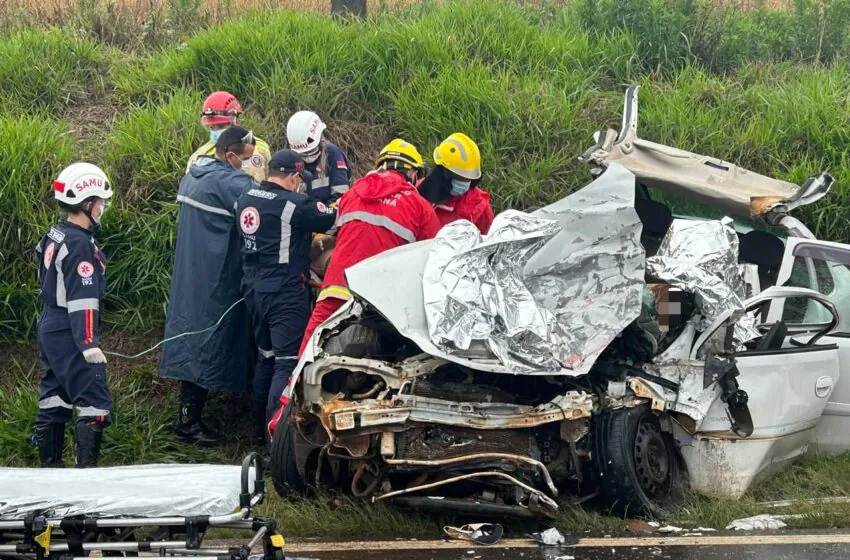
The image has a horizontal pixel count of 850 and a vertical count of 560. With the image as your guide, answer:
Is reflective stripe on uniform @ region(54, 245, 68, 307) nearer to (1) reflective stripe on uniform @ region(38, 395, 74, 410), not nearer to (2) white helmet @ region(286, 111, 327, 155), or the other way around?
(1) reflective stripe on uniform @ region(38, 395, 74, 410)

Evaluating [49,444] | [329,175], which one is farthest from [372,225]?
[49,444]

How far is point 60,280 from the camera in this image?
7355 mm

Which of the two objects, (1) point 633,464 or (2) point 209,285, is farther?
(2) point 209,285

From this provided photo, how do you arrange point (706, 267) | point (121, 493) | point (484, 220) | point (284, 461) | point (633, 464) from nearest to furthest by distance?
point (121, 493), point (633, 464), point (284, 461), point (706, 267), point (484, 220)

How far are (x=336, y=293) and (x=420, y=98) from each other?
3941 millimetres

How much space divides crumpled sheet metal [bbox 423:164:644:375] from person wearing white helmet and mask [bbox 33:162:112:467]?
6.85 ft

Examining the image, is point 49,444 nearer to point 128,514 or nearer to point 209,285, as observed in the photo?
point 209,285

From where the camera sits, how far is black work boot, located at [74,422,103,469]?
7.43 metres

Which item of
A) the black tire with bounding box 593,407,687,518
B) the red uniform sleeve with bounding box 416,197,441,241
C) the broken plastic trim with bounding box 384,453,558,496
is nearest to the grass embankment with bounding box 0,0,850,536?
the red uniform sleeve with bounding box 416,197,441,241

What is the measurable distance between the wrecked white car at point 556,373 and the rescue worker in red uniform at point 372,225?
824 mm

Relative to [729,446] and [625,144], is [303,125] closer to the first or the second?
[625,144]

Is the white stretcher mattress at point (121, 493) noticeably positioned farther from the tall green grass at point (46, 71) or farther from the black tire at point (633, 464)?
the tall green grass at point (46, 71)

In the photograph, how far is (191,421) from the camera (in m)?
8.47

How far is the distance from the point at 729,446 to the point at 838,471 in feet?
2.83
